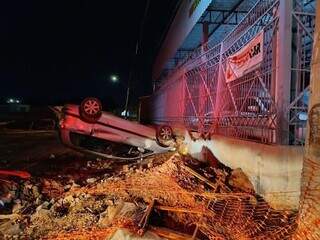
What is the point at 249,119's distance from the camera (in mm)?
7242

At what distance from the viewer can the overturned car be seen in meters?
12.0

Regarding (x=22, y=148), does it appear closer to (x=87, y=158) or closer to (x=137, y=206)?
(x=87, y=158)

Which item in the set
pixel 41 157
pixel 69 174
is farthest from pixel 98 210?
pixel 41 157

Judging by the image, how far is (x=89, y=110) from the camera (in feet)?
39.3

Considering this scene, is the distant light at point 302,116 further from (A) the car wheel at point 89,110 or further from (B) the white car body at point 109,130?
(A) the car wheel at point 89,110

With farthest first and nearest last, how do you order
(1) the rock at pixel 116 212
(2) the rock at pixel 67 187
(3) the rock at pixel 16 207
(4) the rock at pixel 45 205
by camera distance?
(2) the rock at pixel 67 187 → (3) the rock at pixel 16 207 → (4) the rock at pixel 45 205 → (1) the rock at pixel 116 212

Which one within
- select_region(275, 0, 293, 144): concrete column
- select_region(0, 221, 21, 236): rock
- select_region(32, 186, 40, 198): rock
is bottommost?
select_region(0, 221, 21, 236): rock

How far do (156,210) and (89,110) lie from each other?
677cm

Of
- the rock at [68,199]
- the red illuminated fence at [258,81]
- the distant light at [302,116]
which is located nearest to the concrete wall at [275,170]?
the red illuminated fence at [258,81]

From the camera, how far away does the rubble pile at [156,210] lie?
5.22 metres

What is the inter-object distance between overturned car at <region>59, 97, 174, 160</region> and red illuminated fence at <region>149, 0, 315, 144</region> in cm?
257

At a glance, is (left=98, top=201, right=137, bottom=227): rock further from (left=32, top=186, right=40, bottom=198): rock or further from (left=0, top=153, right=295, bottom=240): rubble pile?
(left=32, top=186, right=40, bottom=198): rock

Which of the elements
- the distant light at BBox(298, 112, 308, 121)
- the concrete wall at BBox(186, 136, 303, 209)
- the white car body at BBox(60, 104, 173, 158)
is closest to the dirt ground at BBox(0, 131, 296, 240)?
the concrete wall at BBox(186, 136, 303, 209)

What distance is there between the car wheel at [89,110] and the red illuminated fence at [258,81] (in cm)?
349
